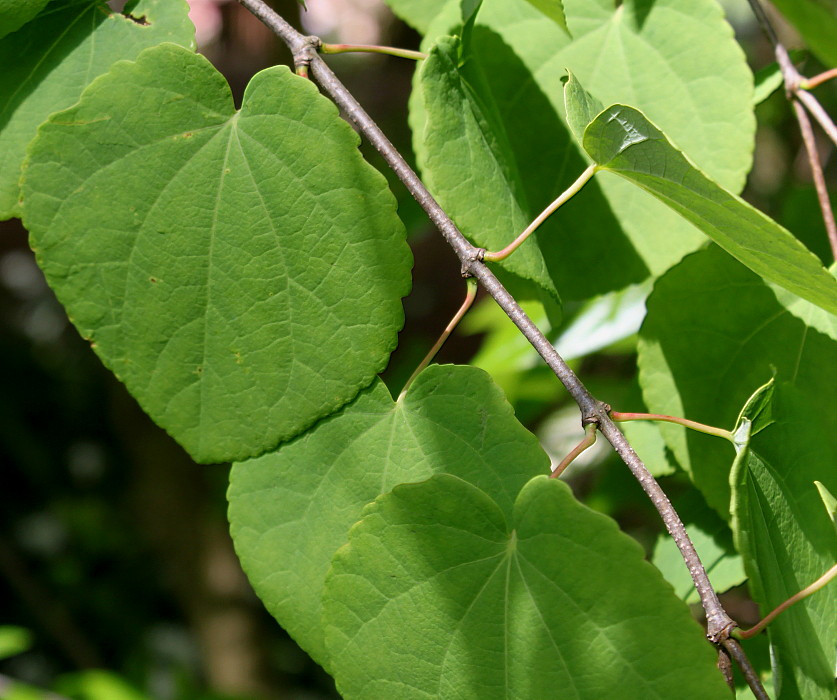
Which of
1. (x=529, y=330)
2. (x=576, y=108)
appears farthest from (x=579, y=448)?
(x=576, y=108)

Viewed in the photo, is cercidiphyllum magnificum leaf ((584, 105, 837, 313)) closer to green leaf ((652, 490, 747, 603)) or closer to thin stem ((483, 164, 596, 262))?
thin stem ((483, 164, 596, 262))

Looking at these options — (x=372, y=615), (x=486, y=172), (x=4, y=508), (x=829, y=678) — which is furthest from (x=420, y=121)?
(x=4, y=508)

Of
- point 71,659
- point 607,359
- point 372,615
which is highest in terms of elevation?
point 372,615

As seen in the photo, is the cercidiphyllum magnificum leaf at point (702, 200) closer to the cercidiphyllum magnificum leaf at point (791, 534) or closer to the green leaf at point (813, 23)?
the cercidiphyllum magnificum leaf at point (791, 534)

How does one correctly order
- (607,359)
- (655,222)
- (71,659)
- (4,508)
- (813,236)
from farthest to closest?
(4,508), (71,659), (607,359), (813,236), (655,222)

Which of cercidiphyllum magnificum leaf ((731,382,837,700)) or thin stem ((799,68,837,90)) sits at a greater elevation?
thin stem ((799,68,837,90))

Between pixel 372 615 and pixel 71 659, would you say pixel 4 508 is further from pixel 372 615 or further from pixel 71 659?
pixel 372 615

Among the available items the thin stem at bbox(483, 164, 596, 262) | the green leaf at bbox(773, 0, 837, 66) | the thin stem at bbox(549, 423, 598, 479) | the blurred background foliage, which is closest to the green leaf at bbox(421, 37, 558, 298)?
the thin stem at bbox(483, 164, 596, 262)
